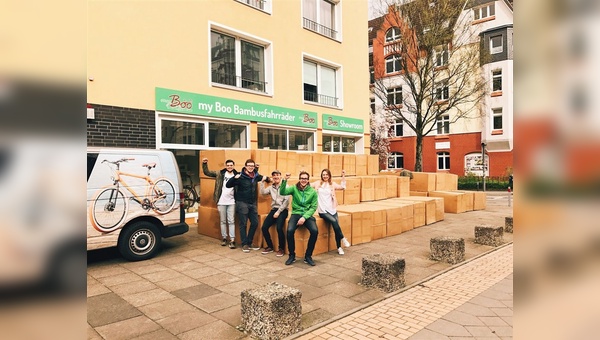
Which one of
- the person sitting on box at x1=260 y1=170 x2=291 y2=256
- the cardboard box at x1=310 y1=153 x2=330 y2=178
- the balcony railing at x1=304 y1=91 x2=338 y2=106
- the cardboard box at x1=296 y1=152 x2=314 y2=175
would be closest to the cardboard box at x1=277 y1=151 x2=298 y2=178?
the cardboard box at x1=296 y1=152 x2=314 y2=175

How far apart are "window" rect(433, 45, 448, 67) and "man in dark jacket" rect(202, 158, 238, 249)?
15.4m

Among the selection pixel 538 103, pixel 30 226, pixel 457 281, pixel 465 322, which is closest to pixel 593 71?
pixel 538 103

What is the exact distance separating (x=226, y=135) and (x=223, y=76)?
6.69 feet

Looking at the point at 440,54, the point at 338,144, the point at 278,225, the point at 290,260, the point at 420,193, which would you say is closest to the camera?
the point at 290,260

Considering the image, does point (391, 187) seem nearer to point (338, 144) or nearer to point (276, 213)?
point (338, 144)

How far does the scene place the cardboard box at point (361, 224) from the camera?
845 centimetres

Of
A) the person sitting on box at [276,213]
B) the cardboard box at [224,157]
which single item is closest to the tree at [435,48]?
the cardboard box at [224,157]

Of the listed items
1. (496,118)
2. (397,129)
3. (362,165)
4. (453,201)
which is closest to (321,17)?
(362,165)

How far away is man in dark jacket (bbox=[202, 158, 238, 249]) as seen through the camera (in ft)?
26.7

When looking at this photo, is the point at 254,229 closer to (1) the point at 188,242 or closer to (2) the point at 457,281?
(1) the point at 188,242

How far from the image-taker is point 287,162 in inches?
397

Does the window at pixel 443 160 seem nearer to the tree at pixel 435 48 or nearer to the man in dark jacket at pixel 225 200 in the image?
the tree at pixel 435 48

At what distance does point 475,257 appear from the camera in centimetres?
761

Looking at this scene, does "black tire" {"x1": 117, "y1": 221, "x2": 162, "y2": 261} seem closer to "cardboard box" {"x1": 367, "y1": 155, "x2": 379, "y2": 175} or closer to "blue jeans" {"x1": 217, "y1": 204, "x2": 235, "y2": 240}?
"blue jeans" {"x1": 217, "y1": 204, "x2": 235, "y2": 240}
